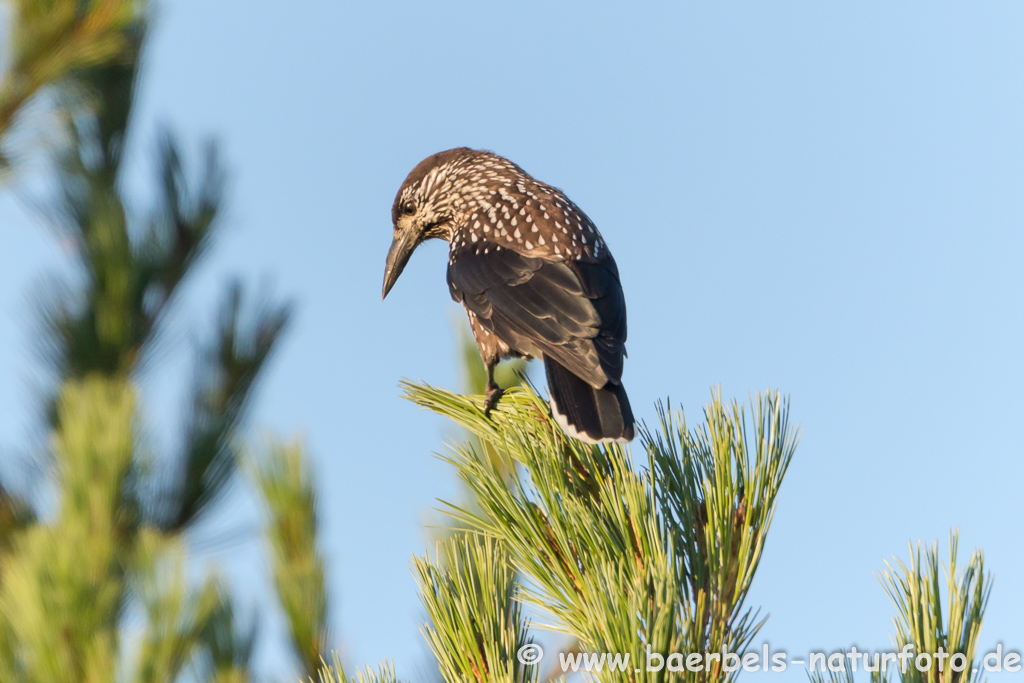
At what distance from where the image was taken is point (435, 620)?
1.34 m

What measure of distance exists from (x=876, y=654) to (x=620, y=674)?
43 cm

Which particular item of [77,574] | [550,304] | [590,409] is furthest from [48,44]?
[590,409]

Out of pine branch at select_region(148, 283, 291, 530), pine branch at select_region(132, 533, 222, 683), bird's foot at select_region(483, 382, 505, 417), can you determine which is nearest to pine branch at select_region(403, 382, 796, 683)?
bird's foot at select_region(483, 382, 505, 417)

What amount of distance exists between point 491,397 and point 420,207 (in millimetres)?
1572

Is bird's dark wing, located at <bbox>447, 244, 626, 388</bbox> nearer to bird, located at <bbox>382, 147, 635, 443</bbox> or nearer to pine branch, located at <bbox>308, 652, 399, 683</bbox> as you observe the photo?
bird, located at <bbox>382, 147, 635, 443</bbox>

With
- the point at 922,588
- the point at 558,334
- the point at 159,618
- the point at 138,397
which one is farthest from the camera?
the point at 138,397

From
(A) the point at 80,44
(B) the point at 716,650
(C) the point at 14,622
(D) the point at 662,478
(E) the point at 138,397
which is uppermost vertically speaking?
(A) the point at 80,44

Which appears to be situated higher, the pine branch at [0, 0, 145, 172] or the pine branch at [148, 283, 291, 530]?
the pine branch at [0, 0, 145, 172]

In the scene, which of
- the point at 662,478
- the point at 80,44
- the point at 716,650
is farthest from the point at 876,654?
the point at 80,44

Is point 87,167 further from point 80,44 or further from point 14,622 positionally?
point 14,622

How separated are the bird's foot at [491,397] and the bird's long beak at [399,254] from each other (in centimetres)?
116

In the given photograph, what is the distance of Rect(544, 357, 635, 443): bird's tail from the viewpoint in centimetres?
175

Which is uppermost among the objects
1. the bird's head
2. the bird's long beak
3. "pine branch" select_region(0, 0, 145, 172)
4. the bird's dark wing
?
"pine branch" select_region(0, 0, 145, 172)

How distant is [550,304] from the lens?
8.57 feet
